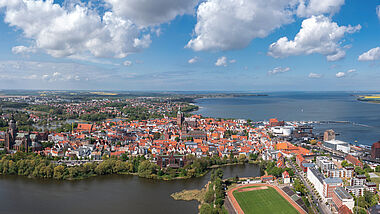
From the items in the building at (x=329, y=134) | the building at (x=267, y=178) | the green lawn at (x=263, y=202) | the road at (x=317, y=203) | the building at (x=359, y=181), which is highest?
the building at (x=329, y=134)

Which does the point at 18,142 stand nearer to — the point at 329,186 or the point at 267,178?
the point at 267,178

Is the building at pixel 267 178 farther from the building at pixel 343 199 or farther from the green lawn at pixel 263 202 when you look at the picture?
the building at pixel 343 199

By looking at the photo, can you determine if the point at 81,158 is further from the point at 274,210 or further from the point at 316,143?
the point at 316,143

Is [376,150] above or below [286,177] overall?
above

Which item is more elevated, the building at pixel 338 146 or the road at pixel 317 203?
the building at pixel 338 146

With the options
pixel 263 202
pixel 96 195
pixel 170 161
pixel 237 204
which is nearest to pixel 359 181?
pixel 263 202

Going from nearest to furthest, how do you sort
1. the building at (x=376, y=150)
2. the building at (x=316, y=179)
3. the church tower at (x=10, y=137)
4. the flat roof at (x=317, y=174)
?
1. the building at (x=316, y=179)
2. the flat roof at (x=317, y=174)
3. the building at (x=376, y=150)
4. the church tower at (x=10, y=137)

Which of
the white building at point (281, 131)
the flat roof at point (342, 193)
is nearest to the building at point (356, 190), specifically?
the flat roof at point (342, 193)
